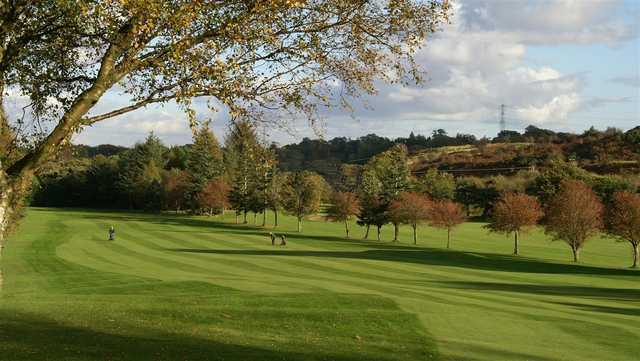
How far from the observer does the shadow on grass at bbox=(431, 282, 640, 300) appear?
31.1 meters

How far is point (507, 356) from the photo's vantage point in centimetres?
1389

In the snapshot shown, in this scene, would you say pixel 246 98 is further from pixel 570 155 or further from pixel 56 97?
pixel 570 155

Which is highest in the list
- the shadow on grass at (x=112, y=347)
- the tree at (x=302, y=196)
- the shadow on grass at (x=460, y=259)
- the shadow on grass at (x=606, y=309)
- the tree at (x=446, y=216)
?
the tree at (x=302, y=196)

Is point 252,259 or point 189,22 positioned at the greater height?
point 189,22

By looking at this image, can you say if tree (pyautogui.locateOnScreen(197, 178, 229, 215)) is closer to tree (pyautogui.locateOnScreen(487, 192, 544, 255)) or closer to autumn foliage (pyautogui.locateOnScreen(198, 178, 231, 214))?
autumn foliage (pyautogui.locateOnScreen(198, 178, 231, 214))

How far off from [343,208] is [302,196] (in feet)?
23.9

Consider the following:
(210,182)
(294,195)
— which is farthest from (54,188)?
(294,195)

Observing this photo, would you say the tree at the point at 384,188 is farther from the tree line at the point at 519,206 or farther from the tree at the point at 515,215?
the tree at the point at 515,215

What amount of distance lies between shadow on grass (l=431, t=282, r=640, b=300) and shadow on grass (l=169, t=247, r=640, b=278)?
423 inches

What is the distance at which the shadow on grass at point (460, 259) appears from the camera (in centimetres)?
4669

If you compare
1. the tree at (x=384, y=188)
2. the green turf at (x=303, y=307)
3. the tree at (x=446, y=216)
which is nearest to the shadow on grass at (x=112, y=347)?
the green turf at (x=303, y=307)

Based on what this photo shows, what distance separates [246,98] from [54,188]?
447 ft

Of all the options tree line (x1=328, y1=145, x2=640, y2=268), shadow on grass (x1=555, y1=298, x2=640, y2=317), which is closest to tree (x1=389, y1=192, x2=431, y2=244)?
tree line (x1=328, y1=145, x2=640, y2=268)

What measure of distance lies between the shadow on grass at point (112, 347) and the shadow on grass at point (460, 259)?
34772 mm
